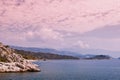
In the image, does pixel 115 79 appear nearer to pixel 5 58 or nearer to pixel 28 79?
pixel 28 79

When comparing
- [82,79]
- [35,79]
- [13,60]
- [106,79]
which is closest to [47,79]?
[35,79]

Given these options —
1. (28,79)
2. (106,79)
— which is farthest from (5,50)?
(106,79)

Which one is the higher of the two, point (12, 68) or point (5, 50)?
point (5, 50)

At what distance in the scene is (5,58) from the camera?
154625 mm

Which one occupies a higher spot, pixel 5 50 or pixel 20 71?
pixel 5 50

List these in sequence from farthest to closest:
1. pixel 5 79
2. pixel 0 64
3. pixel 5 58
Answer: pixel 5 58 < pixel 0 64 < pixel 5 79

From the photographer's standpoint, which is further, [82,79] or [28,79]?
[82,79]

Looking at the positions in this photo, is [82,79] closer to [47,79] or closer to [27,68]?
[47,79]

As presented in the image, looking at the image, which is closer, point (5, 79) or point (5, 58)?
point (5, 79)

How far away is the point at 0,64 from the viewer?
134 meters

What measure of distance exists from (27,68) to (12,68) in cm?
858

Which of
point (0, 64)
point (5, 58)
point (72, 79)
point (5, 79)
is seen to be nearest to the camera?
point (5, 79)

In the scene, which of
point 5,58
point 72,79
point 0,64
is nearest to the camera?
point 72,79

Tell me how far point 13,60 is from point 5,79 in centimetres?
5372
